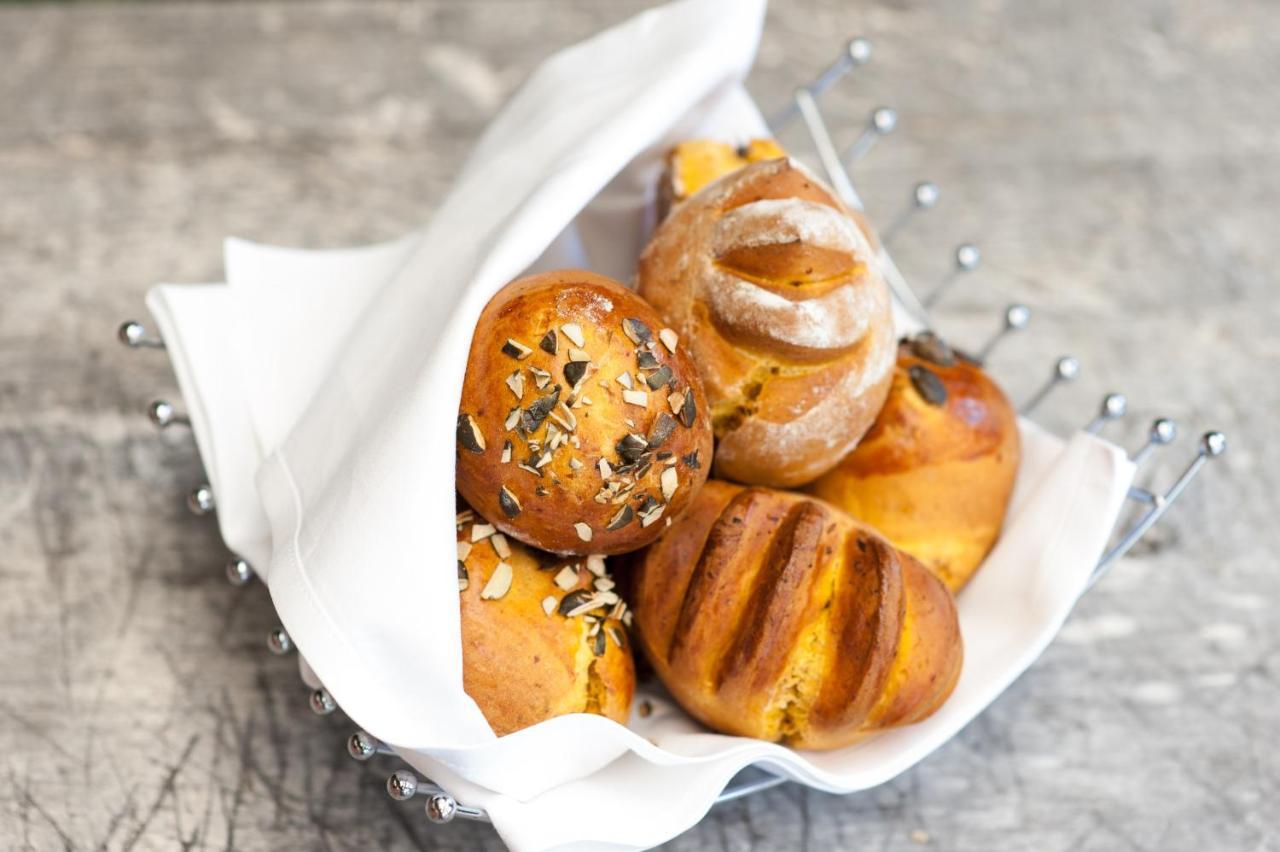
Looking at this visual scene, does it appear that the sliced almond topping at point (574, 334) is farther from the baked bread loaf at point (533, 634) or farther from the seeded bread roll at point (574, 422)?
the baked bread loaf at point (533, 634)

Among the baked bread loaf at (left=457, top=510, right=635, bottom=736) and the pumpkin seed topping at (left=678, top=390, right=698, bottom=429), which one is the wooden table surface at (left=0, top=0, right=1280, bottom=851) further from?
the pumpkin seed topping at (left=678, top=390, right=698, bottom=429)

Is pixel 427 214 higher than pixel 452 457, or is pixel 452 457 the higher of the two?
pixel 452 457

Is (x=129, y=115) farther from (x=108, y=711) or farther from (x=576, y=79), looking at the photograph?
(x=108, y=711)

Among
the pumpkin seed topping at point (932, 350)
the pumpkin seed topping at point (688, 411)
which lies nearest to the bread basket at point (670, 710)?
the pumpkin seed topping at point (932, 350)

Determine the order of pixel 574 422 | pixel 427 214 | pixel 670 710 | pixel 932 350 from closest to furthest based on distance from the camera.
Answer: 1. pixel 574 422
2. pixel 670 710
3. pixel 932 350
4. pixel 427 214

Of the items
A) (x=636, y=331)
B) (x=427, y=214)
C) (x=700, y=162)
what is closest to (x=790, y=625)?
(x=636, y=331)

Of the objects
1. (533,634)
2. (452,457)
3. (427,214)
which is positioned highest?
(452,457)

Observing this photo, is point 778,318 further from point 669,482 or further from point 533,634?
point 533,634

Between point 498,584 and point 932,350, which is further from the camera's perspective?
point 932,350

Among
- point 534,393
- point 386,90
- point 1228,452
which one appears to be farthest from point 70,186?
point 1228,452
